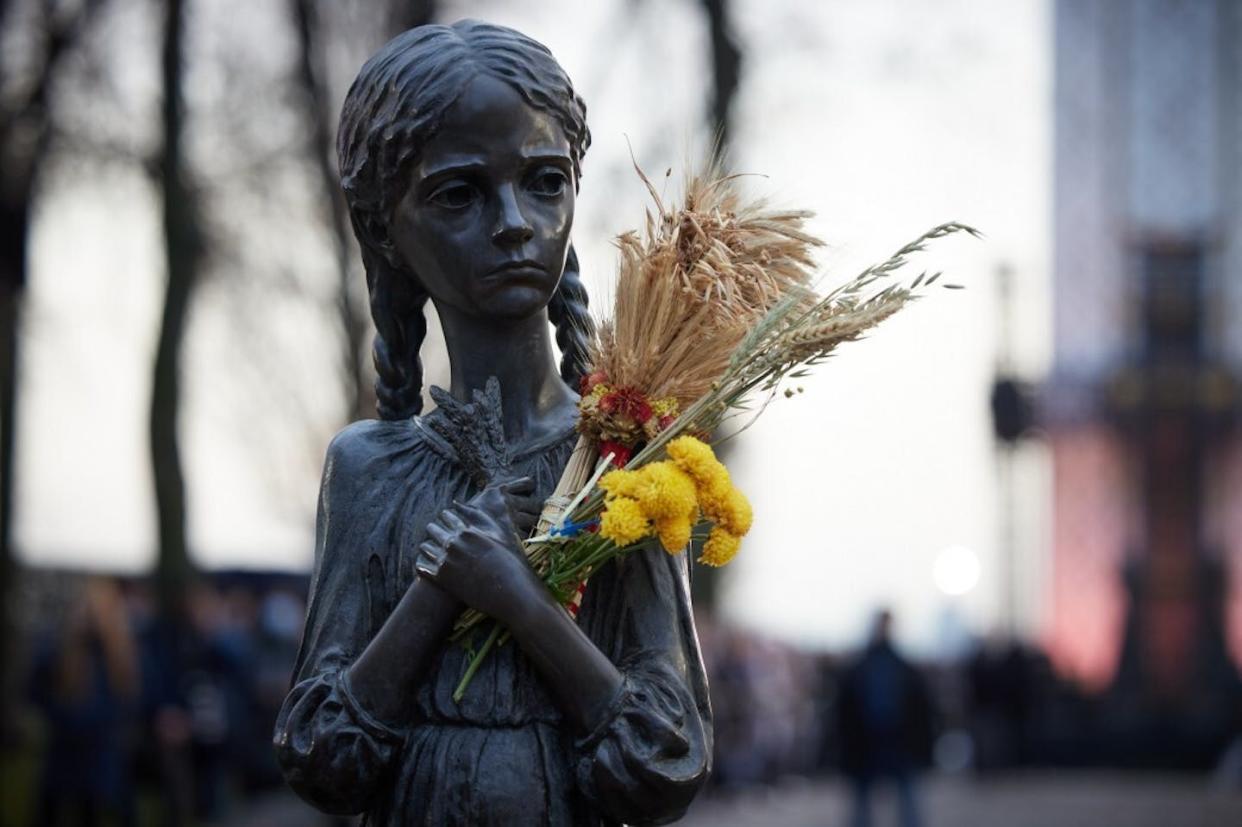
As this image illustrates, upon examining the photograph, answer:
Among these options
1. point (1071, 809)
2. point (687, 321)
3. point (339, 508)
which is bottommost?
point (1071, 809)

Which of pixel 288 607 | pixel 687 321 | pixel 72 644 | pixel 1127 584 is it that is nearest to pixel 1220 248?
pixel 1127 584

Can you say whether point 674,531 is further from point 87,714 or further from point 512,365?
point 87,714

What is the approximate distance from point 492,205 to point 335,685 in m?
0.93

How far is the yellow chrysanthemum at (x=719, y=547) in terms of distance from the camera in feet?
12.5

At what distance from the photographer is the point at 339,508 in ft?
13.0

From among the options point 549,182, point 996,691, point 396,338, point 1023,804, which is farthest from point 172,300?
point 549,182

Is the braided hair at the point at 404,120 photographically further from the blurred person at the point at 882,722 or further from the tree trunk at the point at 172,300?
the tree trunk at the point at 172,300

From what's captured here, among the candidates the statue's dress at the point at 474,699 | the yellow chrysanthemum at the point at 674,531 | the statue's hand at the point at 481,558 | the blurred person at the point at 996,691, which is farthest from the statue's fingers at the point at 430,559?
the blurred person at the point at 996,691

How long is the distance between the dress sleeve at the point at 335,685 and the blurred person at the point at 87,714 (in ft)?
32.2

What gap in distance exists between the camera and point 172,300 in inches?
782

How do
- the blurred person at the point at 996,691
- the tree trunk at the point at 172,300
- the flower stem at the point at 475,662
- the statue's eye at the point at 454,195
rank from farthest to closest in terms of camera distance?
the blurred person at the point at 996,691, the tree trunk at the point at 172,300, the statue's eye at the point at 454,195, the flower stem at the point at 475,662

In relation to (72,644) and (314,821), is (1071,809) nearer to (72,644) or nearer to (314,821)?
(314,821)

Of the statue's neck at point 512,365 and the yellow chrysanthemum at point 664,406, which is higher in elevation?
the statue's neck at point 512,365

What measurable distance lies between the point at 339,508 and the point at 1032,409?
23.7 m
